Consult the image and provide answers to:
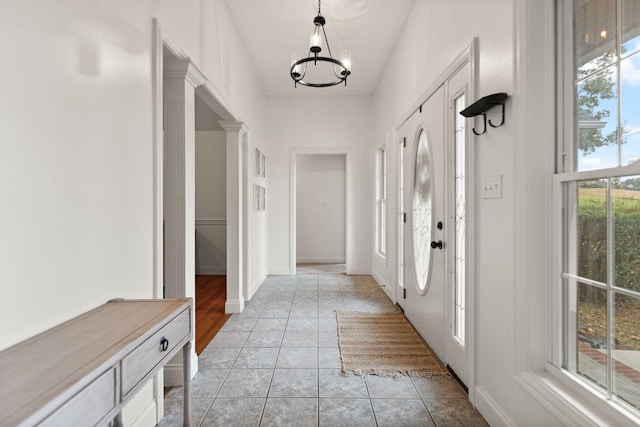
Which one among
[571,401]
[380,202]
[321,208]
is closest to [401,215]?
[380,202]

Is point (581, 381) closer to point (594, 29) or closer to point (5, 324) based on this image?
point (594, 29)

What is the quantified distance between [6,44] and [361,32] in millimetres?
3329

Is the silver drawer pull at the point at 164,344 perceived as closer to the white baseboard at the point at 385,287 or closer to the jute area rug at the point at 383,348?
the jute area rug at the point at 383,348

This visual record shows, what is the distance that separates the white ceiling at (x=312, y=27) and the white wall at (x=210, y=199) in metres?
1.83

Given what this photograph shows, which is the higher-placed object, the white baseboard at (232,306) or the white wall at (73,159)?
the white wall at (73,159)

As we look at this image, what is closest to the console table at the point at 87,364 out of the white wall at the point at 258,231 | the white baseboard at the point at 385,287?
the white wall at the point at 258,231

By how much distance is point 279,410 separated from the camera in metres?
1.87

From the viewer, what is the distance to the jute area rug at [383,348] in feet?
7.61

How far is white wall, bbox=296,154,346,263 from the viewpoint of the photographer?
6957mm

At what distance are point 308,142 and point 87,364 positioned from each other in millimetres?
4988

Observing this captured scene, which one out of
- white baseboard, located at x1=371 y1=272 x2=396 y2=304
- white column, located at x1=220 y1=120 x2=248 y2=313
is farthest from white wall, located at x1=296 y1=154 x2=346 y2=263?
white column, located at x1=220 y1=120 x2=248 y2=313

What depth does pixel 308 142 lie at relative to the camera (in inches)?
218

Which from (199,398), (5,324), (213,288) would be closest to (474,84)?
(5,324)

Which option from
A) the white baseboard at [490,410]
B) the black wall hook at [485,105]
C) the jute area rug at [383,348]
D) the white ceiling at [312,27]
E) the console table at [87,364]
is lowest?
the jute area rug at [383,348]
